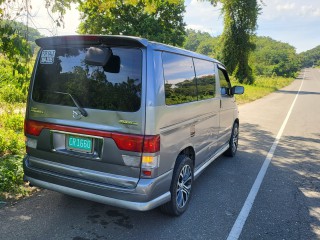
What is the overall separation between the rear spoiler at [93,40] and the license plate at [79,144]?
40.4 inches

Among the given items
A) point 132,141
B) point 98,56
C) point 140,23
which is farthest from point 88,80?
point 140,23

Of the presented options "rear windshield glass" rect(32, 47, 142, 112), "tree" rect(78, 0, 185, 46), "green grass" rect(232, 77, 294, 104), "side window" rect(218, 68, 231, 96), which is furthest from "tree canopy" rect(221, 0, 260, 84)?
"rear windshield glass" rect(32, 47, 142, 112)

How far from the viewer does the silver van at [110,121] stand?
2977 mm

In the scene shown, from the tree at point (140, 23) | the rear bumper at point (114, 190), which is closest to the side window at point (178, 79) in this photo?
the rear bumper at point (114, 190)

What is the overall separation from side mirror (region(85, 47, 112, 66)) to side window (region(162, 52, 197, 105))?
626mm

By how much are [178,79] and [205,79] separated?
110 cm

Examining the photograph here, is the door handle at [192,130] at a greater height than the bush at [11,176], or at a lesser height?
greater

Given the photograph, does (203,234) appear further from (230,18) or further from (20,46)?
(230,18)

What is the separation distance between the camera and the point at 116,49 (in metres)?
→ 3.06

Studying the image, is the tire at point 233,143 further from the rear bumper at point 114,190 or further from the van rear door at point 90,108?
the van rear door at point 90,108

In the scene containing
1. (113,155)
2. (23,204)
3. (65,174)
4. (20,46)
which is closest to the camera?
(113,155)

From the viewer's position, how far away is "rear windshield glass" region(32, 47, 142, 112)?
3000 mm

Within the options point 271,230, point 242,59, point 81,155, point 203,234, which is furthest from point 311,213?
point 242,59

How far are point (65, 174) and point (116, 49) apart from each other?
150 cm
